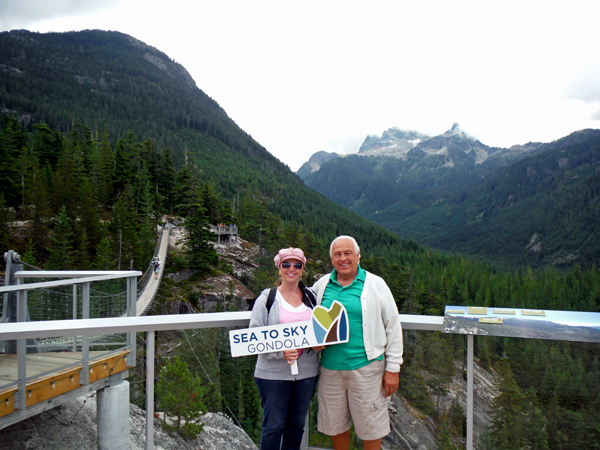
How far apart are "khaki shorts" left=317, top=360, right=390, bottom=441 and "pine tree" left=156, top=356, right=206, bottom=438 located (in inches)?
29.1

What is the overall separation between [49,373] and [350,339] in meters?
2.05

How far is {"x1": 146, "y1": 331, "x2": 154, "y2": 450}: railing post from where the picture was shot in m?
2.29

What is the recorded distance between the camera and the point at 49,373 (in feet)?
8.87

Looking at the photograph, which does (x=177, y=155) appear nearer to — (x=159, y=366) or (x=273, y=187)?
(x=273, y=187)

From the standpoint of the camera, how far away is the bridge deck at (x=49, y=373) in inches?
92.3

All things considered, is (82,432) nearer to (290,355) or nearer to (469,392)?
(290,355)

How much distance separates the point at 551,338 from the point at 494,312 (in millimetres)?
328

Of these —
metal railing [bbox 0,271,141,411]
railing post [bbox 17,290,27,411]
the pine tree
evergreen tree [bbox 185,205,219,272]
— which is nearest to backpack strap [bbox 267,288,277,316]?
the pine tree

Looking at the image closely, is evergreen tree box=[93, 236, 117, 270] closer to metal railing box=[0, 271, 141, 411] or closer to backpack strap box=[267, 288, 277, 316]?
metal railing box=[0, 271, 141, 411]

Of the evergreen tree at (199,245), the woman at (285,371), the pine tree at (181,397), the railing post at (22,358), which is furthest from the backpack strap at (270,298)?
the evergreen tree at (199,245)

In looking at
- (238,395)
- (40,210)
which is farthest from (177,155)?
(238,395)

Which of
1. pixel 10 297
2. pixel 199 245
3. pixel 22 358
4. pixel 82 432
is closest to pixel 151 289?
pixel 199 245

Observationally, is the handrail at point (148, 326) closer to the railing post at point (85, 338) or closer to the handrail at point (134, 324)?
the handrail at point (134, 324)

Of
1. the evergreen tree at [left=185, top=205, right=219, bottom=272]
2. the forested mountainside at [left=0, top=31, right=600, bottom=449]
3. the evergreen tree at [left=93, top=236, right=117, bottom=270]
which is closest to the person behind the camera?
the forested mountainside at [left=0, top=31, right=600, bottom=449]
